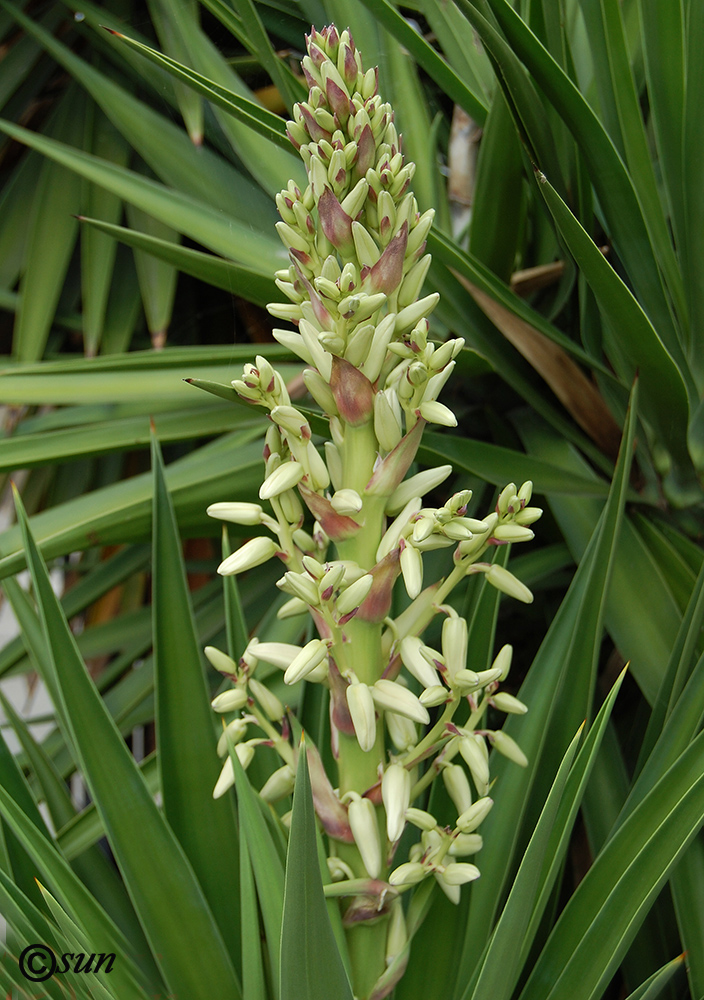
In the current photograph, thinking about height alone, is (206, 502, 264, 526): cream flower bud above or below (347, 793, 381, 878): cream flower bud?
above

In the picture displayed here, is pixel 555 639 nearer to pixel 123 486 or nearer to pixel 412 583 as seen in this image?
pixel 412 583

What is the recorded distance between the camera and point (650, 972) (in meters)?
0.66

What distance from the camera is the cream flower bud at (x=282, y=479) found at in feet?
1.31

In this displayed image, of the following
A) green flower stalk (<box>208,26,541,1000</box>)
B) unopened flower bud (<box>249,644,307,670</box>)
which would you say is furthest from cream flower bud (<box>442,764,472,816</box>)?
unopened flower bud (<box>249,644,307,670</box>)

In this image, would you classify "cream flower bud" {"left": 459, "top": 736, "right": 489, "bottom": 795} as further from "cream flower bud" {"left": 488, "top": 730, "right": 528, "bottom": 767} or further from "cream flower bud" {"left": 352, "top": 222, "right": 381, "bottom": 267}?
"cream flower bud" {"left": 352, "top": 222, "right": 381, "bottom": 267}

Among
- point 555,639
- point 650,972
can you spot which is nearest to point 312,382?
point 555,639

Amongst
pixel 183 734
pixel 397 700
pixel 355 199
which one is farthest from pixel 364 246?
pixel 183 734

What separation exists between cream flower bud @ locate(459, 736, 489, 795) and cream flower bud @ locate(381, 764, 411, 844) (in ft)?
0.11

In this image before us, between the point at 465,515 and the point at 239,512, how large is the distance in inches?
6.0

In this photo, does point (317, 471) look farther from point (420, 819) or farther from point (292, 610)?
point (420, 819)

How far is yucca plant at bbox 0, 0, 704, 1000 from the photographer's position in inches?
17.8

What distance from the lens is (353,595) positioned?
1.24 ft

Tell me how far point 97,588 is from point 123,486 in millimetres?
353

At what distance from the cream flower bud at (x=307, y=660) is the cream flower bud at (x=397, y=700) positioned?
0.04 meters
